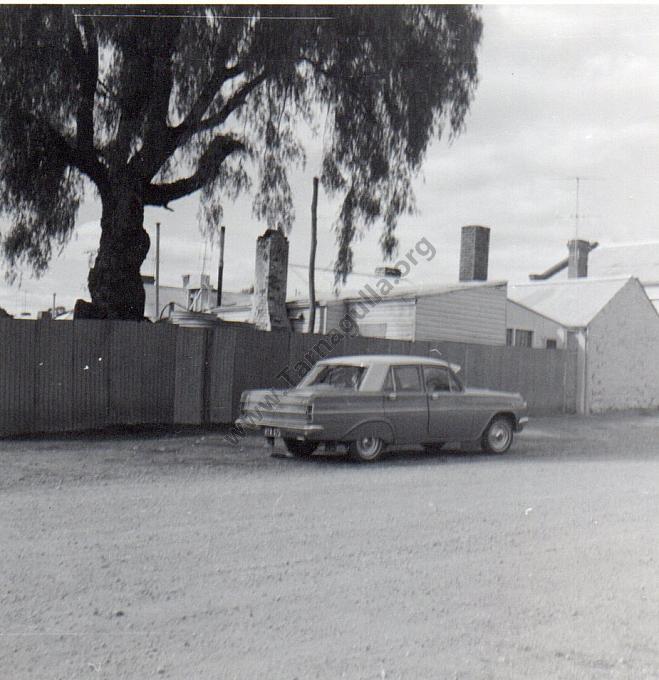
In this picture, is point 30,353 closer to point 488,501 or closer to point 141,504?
point 141,504

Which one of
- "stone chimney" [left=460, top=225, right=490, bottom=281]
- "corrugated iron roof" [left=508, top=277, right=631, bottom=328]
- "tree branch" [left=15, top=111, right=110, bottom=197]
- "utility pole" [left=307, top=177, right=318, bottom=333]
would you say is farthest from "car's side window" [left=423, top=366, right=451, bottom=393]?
"stone chimney" [left=460, top=225, right=490, bottom=281]

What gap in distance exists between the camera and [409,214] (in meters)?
17.6

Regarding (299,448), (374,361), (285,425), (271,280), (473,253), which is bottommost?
(299,448)

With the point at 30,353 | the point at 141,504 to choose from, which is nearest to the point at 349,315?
the point at 30,353

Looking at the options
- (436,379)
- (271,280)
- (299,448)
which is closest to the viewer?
(299,448)

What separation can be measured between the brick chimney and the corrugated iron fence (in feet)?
72.1

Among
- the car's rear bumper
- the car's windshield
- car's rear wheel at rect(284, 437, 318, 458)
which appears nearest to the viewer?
the car's rear bumper

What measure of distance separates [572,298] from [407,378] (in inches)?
678

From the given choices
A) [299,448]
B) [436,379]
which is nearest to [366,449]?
[299,448]

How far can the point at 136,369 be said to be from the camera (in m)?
14.6

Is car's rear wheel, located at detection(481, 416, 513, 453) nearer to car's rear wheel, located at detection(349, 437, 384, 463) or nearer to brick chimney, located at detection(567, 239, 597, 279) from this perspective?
car's rear wheel, located at detection(349, 437, 384, 463)

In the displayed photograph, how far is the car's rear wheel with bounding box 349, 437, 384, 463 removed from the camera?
11359 mm

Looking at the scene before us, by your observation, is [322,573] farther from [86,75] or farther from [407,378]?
[86,75]

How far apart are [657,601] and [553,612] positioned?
2.64ft
